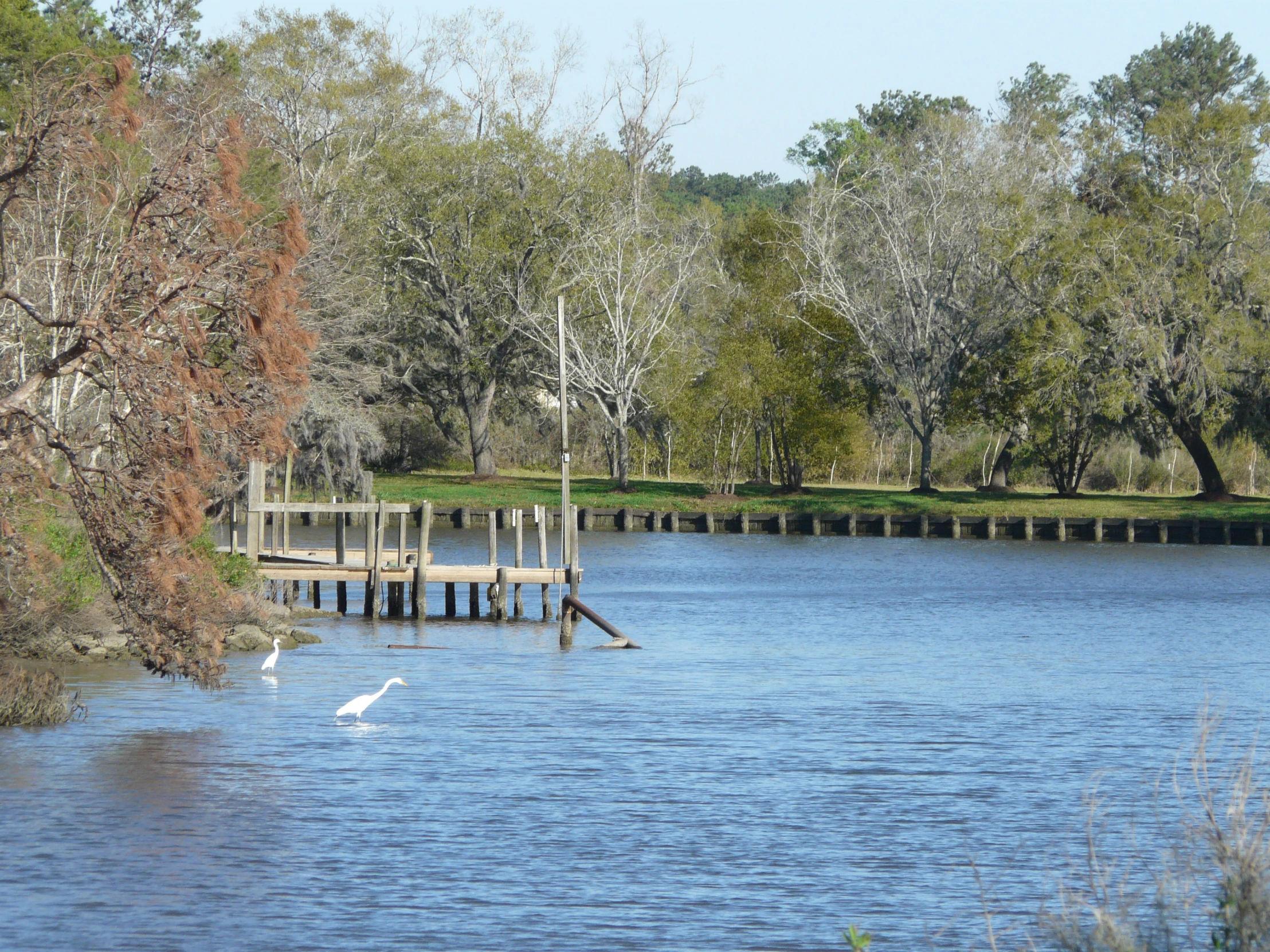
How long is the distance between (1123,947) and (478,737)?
14453 millimetres

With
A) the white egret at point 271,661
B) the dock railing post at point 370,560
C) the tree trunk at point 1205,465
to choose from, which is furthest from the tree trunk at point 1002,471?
the white egret at point 271,661

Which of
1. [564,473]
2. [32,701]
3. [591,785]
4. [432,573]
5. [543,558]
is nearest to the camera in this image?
[591,785]

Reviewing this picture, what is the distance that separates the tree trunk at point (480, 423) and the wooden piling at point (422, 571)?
42.8 metres

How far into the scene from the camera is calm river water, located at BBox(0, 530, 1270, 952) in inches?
549

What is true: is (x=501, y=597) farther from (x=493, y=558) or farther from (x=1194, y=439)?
(x=1194, y=439)

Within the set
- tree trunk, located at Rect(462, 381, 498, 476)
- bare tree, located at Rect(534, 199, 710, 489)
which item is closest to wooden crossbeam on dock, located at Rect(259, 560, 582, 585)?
bare tree, located at Rect(534, 199, 710, 489)

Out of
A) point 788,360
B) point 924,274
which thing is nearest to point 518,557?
point 924,274

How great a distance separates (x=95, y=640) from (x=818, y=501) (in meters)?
47.6

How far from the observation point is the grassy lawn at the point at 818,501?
6894 cm

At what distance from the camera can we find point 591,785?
19.2 meters

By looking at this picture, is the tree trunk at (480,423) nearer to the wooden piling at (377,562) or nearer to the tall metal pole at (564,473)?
the tall metal pole at (564,473)

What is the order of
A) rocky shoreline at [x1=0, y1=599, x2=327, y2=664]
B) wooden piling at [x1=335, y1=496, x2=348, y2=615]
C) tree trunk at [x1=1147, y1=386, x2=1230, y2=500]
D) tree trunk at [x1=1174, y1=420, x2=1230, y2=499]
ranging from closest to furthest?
rocky shoreline at [x1=0, y1=599, x2=327, y2=664], wooden piling at [x1=335, y1=496, x2=348, y2=615], tree trunk at [x1=1147, y1=386, x2=1230, y2=500], tree trunk at [x1=1174, y1=420, x2=1230, y2=499]

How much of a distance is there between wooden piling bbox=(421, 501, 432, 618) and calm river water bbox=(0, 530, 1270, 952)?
0.53 meters

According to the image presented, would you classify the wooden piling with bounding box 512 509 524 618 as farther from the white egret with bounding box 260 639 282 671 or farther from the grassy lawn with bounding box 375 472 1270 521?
the grassy lawn with bounding box 375 472 1270 521
